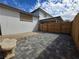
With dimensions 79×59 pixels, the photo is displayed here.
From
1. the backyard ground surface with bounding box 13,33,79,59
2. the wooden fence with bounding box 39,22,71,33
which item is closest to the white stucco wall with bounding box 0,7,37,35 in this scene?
the backyard ground surface with bounding box 13,33,79,59

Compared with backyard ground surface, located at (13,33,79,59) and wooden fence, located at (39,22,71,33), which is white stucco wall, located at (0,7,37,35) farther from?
wooden fence, located at (39,22,71,33)

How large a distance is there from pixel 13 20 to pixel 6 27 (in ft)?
4.65

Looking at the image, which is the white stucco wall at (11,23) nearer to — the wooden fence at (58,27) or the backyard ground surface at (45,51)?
the backyard ground surface at (45,51)

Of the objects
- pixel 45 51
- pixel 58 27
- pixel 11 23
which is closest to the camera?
pixel 45 51

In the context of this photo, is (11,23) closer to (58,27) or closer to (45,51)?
(45,51)

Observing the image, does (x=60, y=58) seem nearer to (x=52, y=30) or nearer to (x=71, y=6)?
(x=52, y=30)

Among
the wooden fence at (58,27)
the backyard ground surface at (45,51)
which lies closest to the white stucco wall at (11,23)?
the backyard ground surface at (45,51)

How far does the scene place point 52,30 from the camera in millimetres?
15945

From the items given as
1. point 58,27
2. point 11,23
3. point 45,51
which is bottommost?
point 45,51

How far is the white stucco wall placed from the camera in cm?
1016

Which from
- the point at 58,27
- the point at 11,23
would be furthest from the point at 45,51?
the point at 58,27

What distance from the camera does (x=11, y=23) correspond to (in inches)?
443

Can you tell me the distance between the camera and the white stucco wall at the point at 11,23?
33.3ft

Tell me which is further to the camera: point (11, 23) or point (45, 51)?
point (11, 23)
